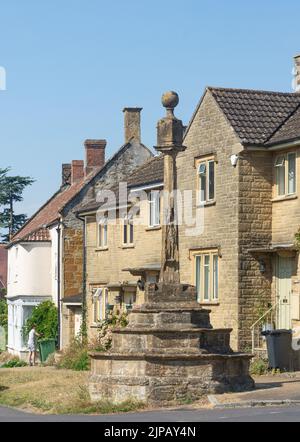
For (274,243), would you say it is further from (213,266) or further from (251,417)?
(251,417)

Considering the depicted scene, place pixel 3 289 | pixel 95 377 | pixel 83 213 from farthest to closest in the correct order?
pixel 3 289 < pixel 83 213 < pixel 95 377

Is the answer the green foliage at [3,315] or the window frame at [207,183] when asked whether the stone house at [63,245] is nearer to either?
the green foliage at [3,315]

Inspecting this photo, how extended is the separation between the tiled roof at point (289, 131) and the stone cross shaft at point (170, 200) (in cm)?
737

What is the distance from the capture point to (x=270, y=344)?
3003cm

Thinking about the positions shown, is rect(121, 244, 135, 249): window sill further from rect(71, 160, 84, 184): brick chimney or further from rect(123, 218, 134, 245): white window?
rect(71, 160, 84, 184): brick chimney

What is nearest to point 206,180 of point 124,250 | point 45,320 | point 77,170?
point 124,250

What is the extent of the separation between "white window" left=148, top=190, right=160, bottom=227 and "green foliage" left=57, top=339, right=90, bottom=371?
5037 millimetres

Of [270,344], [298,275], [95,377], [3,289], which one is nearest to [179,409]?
[95,377]

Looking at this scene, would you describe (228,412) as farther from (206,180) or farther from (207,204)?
(206,180)

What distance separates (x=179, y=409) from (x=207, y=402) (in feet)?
2.18

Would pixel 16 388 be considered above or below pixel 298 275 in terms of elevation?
below

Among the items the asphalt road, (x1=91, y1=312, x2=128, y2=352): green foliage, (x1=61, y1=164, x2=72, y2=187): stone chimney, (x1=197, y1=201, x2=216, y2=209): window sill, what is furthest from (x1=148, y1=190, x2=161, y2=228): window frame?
(x1=61, y1=164, x2=72, y2=187): stone chimney

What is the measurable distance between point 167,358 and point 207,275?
11734 millimetres

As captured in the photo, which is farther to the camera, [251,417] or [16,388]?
[16,388]
